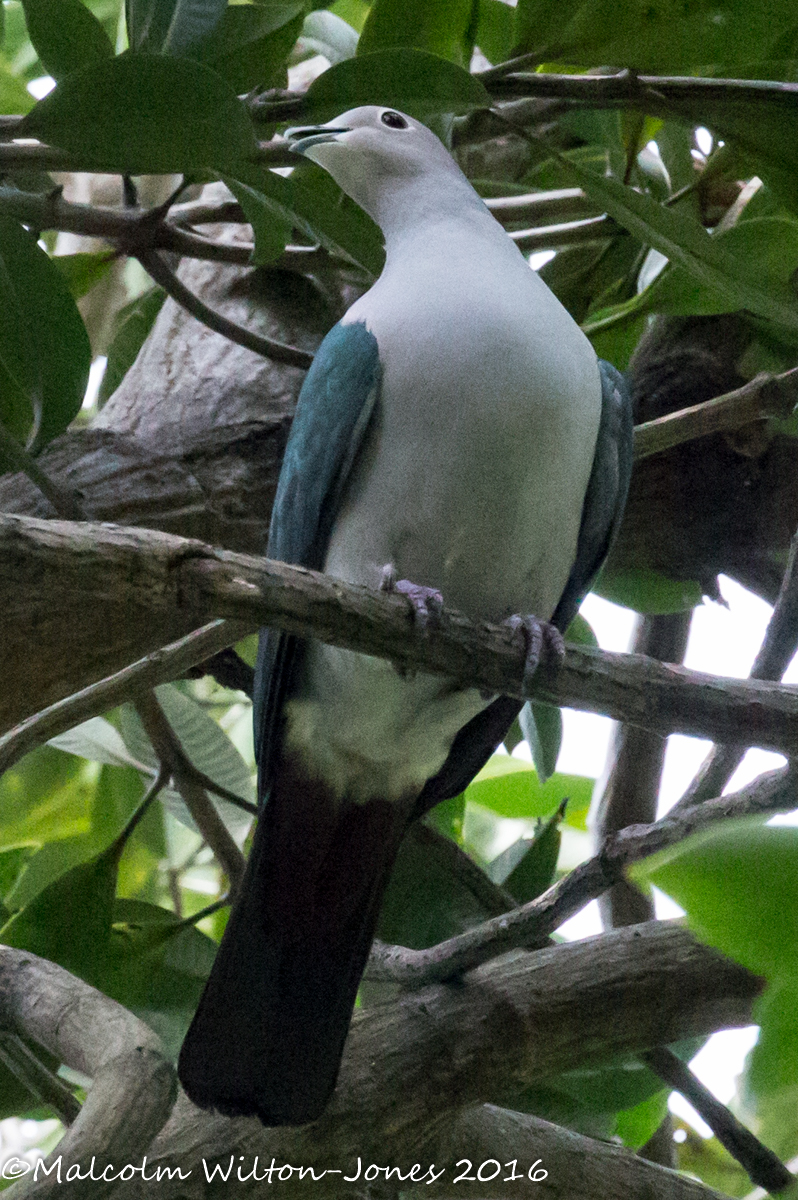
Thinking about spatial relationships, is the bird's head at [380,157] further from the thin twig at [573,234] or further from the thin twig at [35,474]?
the thin twig at [35,474]

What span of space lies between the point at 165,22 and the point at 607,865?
3.81ft

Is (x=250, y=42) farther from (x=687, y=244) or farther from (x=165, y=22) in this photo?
(x=687, y=244)

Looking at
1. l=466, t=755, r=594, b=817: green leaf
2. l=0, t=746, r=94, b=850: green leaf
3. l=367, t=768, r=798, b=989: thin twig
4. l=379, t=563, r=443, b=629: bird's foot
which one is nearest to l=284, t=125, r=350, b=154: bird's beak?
l=379, t=563, r=443, b=629: bird's foot

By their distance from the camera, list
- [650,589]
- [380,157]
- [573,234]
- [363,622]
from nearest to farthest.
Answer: [363,622] < [380,157] < [573,234] < [650,589]

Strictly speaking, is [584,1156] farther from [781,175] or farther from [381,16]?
[381,16]

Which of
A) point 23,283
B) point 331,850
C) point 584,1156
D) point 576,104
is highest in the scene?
point 576,104

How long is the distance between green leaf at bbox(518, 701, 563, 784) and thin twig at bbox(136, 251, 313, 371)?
687 mm

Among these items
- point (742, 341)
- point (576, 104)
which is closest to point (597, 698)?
point (576, 104)

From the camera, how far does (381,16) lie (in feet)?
5.54

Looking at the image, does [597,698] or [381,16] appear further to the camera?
[381,16]

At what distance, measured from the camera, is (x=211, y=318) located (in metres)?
A: 1.89

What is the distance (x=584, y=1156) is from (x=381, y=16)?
5.12ft

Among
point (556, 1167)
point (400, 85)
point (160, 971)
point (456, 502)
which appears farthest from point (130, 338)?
point (556, 1167)

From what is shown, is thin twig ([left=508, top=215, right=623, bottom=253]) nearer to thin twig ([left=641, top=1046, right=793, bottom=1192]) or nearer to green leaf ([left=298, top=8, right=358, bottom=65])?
green leaf ([left=298, top=8, right=358, bottom=65])
